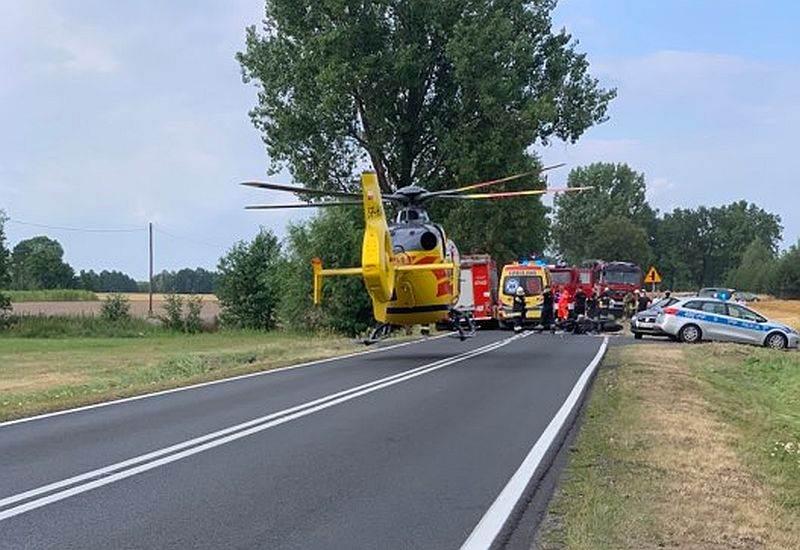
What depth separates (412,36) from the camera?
146 feet

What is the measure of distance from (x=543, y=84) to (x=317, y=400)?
3383 centimetres

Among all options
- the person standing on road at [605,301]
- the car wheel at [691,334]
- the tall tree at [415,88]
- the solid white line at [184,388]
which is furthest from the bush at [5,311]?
the car wheel at [691,334]

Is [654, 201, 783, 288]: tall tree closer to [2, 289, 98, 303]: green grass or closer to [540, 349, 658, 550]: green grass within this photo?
[2, 289, 98, 303]: green grass

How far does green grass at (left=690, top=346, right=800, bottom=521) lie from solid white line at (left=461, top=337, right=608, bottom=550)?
2204 mm

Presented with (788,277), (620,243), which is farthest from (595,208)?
(788,277)

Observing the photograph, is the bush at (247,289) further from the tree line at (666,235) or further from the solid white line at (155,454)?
the tree line at (666,235)

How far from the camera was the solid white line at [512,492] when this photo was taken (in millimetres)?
7061

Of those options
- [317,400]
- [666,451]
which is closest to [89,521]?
[666,451]

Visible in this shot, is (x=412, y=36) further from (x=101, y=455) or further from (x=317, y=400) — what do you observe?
(x=101, y=455)

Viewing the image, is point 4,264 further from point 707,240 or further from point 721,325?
point 707,240

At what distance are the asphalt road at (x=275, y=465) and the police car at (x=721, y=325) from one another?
1714cm

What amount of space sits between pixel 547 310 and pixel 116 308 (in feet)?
91.6

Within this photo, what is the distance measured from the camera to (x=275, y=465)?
9898 mm

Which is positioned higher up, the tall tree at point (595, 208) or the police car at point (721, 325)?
the tall tree at point (595, 208)
